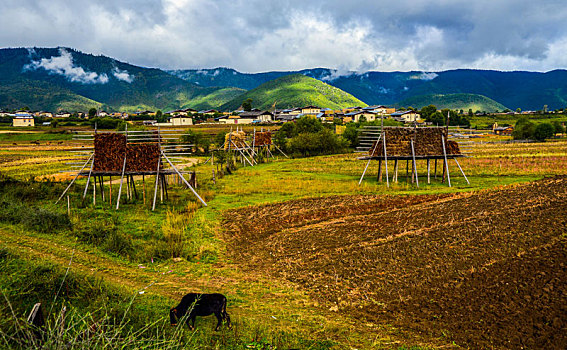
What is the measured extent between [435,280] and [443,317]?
1766 mm

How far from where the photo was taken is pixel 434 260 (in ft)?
34.4

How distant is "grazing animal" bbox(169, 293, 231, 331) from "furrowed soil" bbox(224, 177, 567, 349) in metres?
2.47

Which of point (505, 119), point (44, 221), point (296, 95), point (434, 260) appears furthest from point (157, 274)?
point (296, 95)

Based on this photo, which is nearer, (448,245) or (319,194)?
(448,245)

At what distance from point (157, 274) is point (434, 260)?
7402mm

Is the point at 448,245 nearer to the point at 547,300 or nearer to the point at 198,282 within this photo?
the point at 547,300

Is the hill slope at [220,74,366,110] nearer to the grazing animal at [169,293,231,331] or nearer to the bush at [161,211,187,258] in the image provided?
the bush at [161,211,187,258]

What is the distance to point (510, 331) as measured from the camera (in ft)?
22.7

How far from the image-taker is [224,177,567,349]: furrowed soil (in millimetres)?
7375

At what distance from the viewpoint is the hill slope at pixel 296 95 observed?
14662 centimetres

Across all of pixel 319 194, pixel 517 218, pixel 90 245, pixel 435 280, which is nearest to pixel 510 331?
pixel 435 280

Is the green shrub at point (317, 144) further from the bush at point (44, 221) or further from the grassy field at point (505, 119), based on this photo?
the grassy field at point (505, 119)

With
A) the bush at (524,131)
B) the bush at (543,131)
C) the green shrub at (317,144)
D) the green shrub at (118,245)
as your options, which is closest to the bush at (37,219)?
the green shrub at (118,245)

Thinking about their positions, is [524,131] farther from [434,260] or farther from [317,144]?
[434,260]
